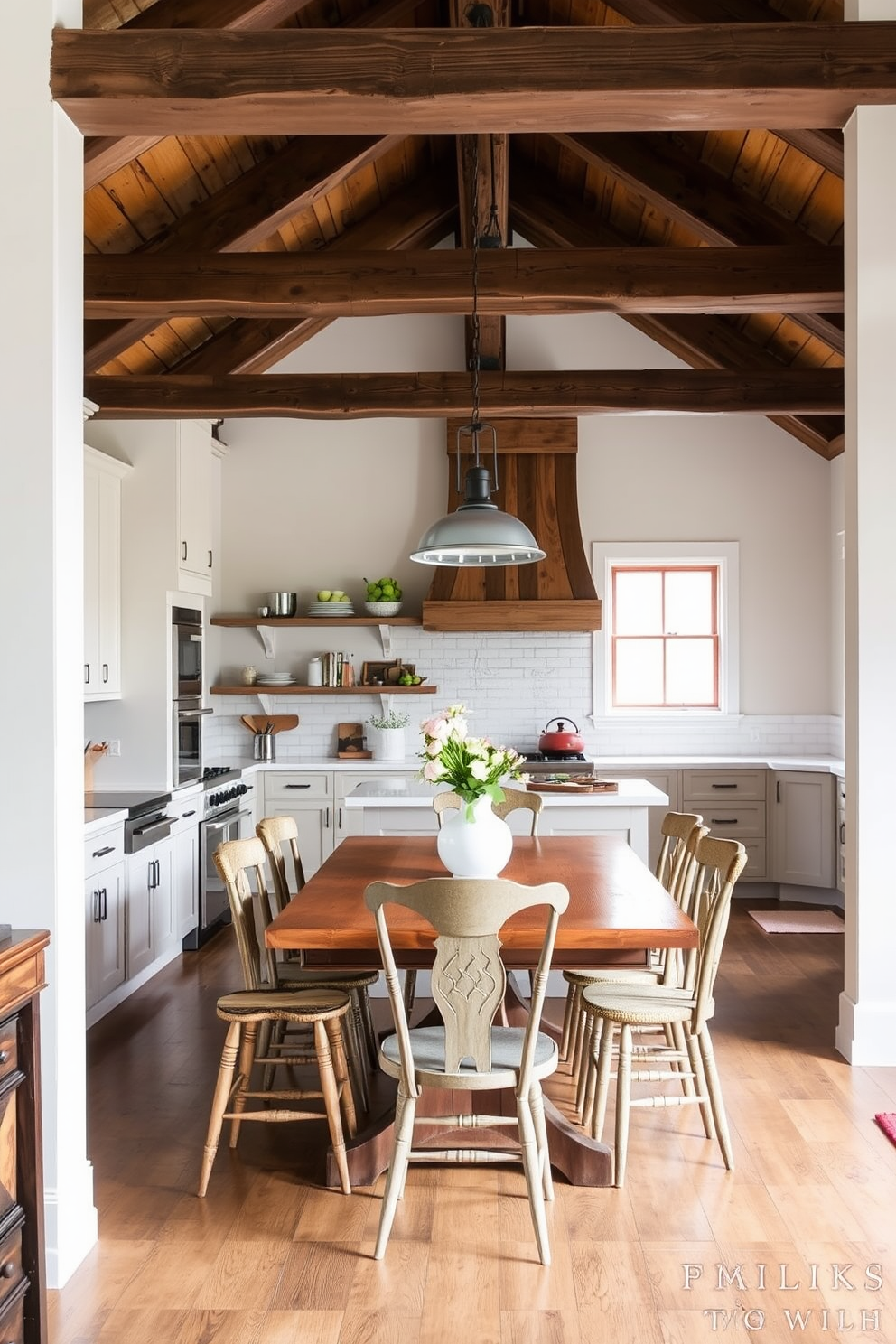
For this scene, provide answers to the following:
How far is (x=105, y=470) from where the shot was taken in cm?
609

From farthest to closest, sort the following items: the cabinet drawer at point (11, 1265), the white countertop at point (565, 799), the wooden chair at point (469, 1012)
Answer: the white countertop at point (565, 799) → the wooden chair at point (469, 1012) → the cabinet drawer at point (11, 1265)

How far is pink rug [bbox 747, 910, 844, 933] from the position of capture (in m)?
6.49

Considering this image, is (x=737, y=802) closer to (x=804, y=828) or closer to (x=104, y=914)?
(x=804, y=828)

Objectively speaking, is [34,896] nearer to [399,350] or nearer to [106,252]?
[106,252]

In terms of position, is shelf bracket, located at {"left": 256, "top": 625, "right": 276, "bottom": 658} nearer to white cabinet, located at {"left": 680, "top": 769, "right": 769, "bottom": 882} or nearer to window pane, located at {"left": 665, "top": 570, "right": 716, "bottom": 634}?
window pane, located at {"left": 665, "top": 570, "right": 716, "bottom": 634}

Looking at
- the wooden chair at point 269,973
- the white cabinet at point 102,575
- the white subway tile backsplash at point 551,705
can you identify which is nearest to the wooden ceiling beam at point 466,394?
the white cabinet at point 102,575

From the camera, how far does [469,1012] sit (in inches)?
112

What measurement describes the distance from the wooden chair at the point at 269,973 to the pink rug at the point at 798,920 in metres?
3.38

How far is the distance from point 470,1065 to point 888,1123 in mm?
1507

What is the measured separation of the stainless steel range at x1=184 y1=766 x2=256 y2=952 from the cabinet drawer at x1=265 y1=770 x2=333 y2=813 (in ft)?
0.53

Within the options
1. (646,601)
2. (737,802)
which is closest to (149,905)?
(737,802)

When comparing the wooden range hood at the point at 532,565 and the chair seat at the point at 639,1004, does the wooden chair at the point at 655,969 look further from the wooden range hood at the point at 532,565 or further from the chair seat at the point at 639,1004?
the wooden range hood at the point at 532,565

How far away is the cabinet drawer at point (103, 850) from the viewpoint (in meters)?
4.78

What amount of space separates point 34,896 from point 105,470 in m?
3.68
